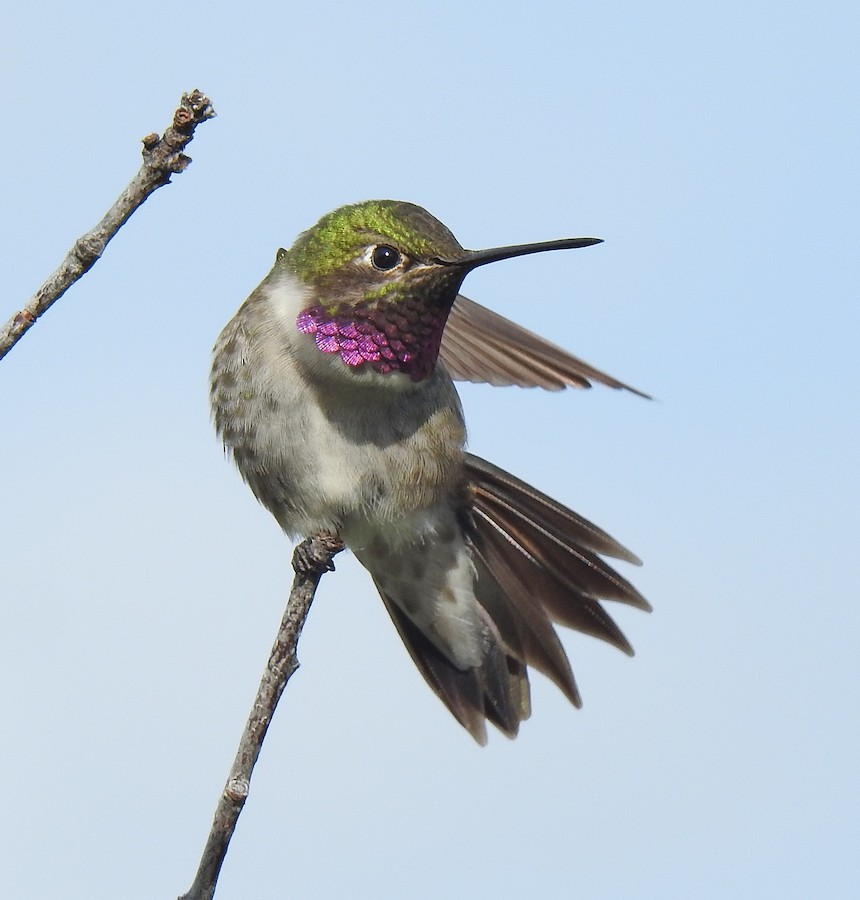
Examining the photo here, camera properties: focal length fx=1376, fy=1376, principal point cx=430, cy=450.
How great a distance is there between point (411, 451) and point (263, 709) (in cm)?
207

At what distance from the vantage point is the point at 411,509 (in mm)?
6012

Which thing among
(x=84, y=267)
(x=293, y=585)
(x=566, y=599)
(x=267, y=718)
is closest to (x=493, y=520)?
(x=566, y=599)

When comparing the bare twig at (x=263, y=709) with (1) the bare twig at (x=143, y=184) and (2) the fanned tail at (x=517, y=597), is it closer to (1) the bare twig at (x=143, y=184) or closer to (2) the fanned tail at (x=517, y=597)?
(1) the bare twig at (x=143, y=184)

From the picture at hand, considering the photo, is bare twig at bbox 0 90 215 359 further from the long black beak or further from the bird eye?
the bird eye

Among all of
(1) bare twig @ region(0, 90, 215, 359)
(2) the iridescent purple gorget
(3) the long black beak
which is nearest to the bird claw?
(2) the iridescent purple gorget

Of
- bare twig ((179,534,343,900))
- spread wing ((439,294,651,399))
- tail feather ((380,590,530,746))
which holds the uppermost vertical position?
spread wing ((439,294,651,399))

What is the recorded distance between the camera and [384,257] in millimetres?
5691

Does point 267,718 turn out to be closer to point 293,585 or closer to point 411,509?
point 293,585

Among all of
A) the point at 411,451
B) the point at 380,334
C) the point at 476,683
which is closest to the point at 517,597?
the point at 476,683

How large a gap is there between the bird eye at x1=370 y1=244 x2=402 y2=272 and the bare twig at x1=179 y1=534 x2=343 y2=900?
1.36 metres

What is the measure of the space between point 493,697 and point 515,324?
1.91m

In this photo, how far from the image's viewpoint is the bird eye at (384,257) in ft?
18.6

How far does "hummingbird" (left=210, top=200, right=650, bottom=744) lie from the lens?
18.4 feet

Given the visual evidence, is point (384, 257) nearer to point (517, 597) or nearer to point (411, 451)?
point (411, 451)
